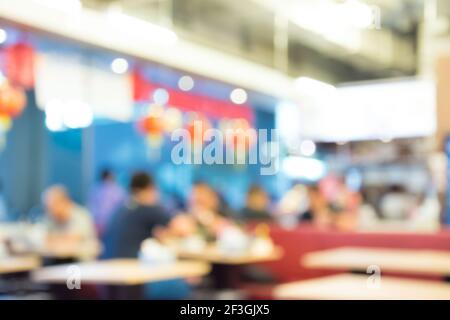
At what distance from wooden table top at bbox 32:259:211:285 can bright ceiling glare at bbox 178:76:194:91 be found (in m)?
2.18

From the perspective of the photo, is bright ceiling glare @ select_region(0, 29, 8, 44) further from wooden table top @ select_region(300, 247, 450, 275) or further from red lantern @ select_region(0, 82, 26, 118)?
wooden table top @ select_region(300, 247, 450, 275)

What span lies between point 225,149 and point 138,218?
1675mm

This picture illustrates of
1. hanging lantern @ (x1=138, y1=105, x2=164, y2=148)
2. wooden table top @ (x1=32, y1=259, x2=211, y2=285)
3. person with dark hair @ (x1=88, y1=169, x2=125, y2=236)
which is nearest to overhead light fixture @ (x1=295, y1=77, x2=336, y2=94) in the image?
hanging lantern @ (x1=138, y1=105, x2=164, y2=148)

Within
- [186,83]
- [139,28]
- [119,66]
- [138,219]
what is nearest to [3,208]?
[119,66]

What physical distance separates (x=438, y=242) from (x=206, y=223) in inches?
64.1

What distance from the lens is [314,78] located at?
7.02 metres

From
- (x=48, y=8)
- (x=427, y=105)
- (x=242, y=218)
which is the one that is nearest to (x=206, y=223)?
(x=242, y=218)

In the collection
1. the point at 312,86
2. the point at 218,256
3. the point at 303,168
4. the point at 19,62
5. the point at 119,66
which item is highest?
the point at 312,86

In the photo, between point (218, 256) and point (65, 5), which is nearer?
point (65, 5)

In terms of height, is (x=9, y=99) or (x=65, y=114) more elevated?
(x=65, y=114)

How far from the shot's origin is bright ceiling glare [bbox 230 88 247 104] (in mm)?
5791

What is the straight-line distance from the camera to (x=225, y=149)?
6.26 ft

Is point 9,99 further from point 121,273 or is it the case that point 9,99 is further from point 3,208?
point 3,208
